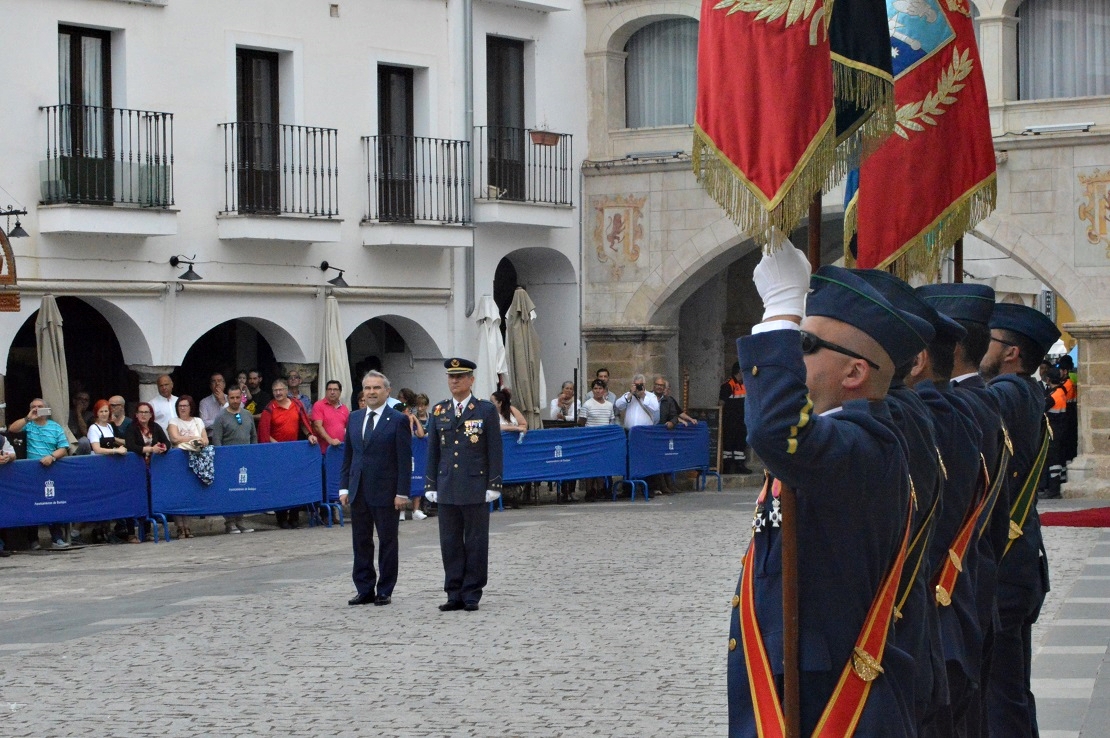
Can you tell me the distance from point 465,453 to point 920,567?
849 centimetres

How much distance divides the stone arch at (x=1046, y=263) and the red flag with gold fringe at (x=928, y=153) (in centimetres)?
1551

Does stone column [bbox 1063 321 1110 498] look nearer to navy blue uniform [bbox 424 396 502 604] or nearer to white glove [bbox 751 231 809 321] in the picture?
navy blue uniform [bbox 424 396 502 604]

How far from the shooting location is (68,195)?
20891 mm

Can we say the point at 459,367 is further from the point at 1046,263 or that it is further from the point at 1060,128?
the point at 1060,128

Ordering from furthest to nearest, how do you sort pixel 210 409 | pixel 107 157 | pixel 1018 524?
pixel 107 157 → pixel 210 409 → pixel 1018 524

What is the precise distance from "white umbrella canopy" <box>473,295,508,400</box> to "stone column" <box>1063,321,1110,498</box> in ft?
25.0

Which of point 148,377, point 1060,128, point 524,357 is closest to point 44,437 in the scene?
point 148,377

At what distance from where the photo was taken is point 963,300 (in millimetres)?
7055

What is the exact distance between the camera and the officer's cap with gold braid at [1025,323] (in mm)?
7750

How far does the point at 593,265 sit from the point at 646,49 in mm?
3357

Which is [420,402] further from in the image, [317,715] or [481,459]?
[317,715]

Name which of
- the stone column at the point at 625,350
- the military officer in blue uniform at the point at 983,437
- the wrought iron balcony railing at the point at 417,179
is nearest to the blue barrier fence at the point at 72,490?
the wrought iron balcony railing at the point at 417,179

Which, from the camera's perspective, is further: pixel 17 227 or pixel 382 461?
pixel 17 227

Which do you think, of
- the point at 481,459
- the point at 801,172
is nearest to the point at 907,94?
the point at 801,172
